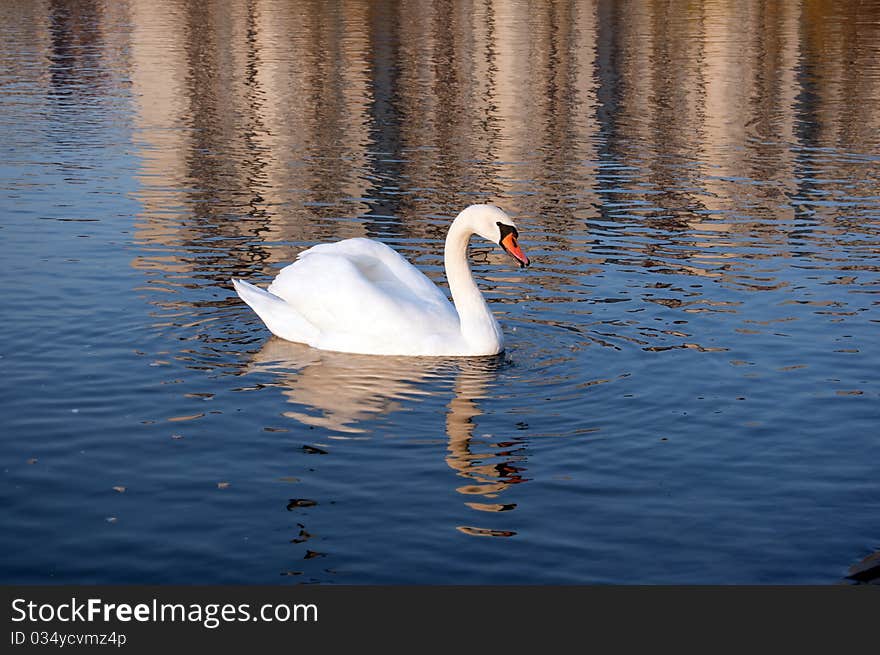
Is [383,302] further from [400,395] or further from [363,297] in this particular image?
[400,395]

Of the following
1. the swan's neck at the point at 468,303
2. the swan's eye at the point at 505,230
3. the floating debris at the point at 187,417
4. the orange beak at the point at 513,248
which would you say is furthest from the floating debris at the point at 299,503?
the swan's eye at the point at 505,230

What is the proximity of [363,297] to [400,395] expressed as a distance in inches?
64.5

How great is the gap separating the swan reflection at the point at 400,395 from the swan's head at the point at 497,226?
1196 mm

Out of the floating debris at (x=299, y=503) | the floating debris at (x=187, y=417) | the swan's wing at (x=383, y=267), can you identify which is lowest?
the floating debris at (x=299, y=503)

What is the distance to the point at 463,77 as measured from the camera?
49.5 meters

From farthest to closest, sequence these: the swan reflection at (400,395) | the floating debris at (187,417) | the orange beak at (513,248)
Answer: the orange beak at (513,248) → the floating debris at (187,417) → the swan reflection at (400,395)

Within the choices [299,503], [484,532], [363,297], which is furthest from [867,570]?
[363,297]

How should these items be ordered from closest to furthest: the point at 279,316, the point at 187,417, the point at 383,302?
1. the point at 187,417
2. the point at 383,302
3. the point at 279,316

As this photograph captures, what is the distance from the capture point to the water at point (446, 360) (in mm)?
10781

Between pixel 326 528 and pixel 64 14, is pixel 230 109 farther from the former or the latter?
pixel 64 14

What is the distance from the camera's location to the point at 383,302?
15594mm

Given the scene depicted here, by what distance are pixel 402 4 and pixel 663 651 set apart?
262 feet

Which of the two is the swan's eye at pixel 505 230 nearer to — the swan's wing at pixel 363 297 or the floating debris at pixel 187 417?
the swan's wing at pixel 363 297

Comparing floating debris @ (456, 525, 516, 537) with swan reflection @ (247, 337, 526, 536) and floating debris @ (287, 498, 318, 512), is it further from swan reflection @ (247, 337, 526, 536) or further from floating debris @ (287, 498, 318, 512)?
floating debris @ (287, 498, 318, 512)
